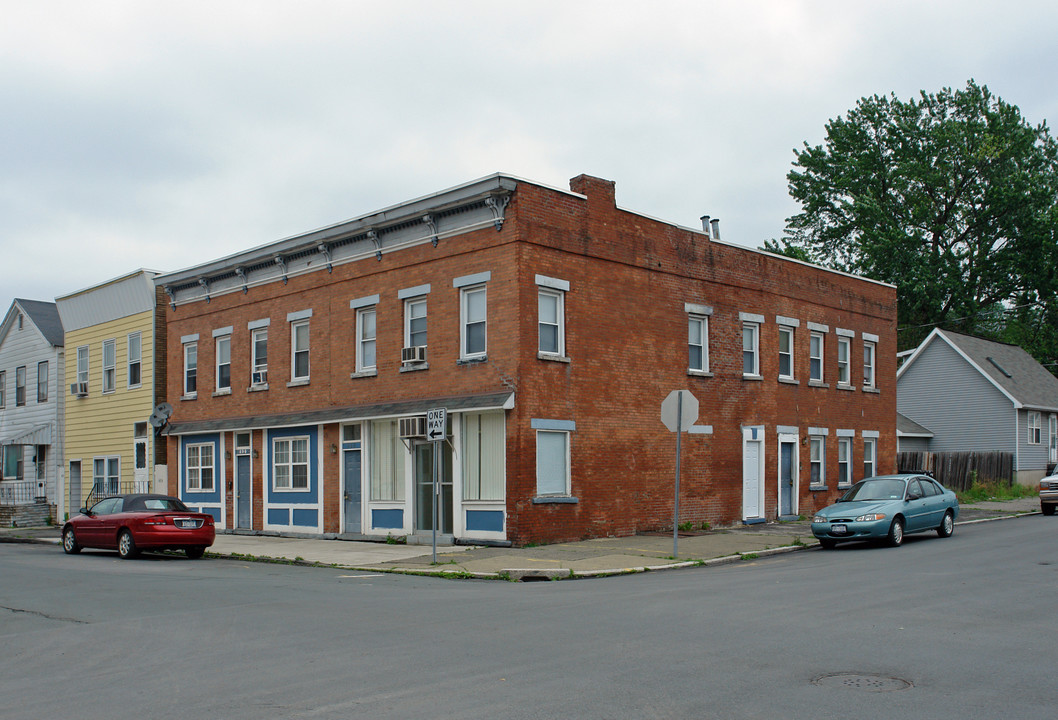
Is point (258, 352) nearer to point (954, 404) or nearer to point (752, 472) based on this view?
point (752, 472)

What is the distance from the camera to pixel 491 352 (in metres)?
22.2

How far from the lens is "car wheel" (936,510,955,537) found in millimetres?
22828

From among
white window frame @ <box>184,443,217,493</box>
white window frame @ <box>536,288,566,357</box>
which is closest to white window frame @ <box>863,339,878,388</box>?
white window frame @ <box>536,288,566,357</box>

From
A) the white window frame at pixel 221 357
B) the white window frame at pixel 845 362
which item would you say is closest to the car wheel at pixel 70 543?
the white window frame at pixel 221 357

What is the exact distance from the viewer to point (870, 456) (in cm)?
3328

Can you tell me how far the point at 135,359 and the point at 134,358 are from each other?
0.07 meters

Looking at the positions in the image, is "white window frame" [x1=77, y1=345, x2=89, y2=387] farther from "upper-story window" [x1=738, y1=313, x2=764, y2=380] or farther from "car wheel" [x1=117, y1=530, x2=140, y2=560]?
"upper-story window" [x1=738, y1=313, x2=764, y2=380]

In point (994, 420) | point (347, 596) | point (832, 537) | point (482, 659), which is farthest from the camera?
point (994, 420)

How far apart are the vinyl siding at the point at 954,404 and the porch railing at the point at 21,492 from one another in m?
39.9

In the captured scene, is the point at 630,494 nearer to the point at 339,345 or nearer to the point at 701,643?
the point at 339,345

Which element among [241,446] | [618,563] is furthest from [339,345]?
[618,563]

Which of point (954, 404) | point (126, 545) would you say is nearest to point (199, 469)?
point (126, 545)

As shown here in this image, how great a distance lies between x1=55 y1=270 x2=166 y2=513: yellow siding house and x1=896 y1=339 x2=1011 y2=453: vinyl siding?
115 ft

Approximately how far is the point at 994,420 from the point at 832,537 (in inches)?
1117
